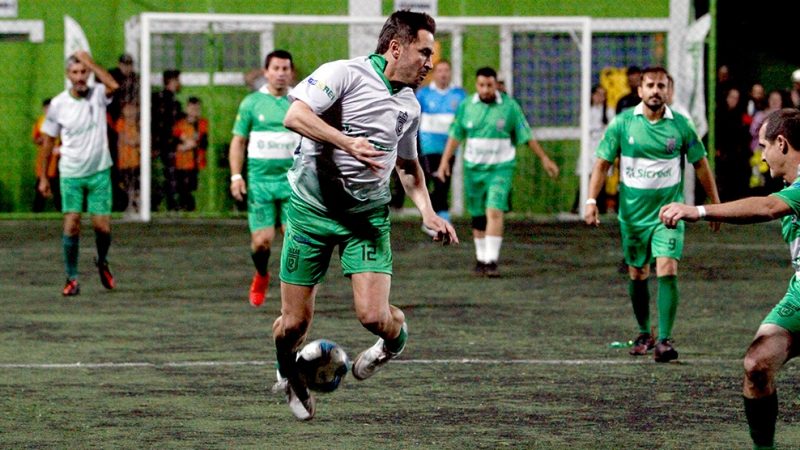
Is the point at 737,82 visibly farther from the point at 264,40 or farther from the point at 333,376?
the point at 333,376

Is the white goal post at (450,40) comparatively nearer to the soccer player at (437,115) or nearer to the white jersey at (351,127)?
the soccer player at (437,115)

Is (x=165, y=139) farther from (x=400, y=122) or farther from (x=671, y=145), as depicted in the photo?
(x=400, y=122)

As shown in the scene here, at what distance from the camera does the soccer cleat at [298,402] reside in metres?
7.79

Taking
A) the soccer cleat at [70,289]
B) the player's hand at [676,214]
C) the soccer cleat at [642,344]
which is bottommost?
the soccer cleat at [642,344]

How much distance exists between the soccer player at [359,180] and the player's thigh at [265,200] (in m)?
5.37

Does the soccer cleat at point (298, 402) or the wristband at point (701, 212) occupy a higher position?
the wristband at point (701, 212)

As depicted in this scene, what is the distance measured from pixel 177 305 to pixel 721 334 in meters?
4.65

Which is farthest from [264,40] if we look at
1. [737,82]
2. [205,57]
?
[737,82]

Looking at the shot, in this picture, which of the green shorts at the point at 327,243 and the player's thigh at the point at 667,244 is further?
the player's thigh at the point at 667,244

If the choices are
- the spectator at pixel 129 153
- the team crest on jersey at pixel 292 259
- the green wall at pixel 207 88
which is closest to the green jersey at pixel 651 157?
the team crest on jersey at pixel 292 259

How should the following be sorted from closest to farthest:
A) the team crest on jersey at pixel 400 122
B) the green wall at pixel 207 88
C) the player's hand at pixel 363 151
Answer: the player's hand at pixel 363 151
the team crest on jersey at pixel 400 122
the green wall at pixel 207 88

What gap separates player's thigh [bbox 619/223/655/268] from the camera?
10531 millimetres

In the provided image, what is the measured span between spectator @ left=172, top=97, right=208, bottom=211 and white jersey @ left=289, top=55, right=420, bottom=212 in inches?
619

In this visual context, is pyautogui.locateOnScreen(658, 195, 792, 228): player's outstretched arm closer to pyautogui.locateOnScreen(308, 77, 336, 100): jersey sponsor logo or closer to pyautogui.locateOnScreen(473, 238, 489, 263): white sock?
pyautogui.locateOnScreen(308, 77, 336, 100): jersey sponsor logo
